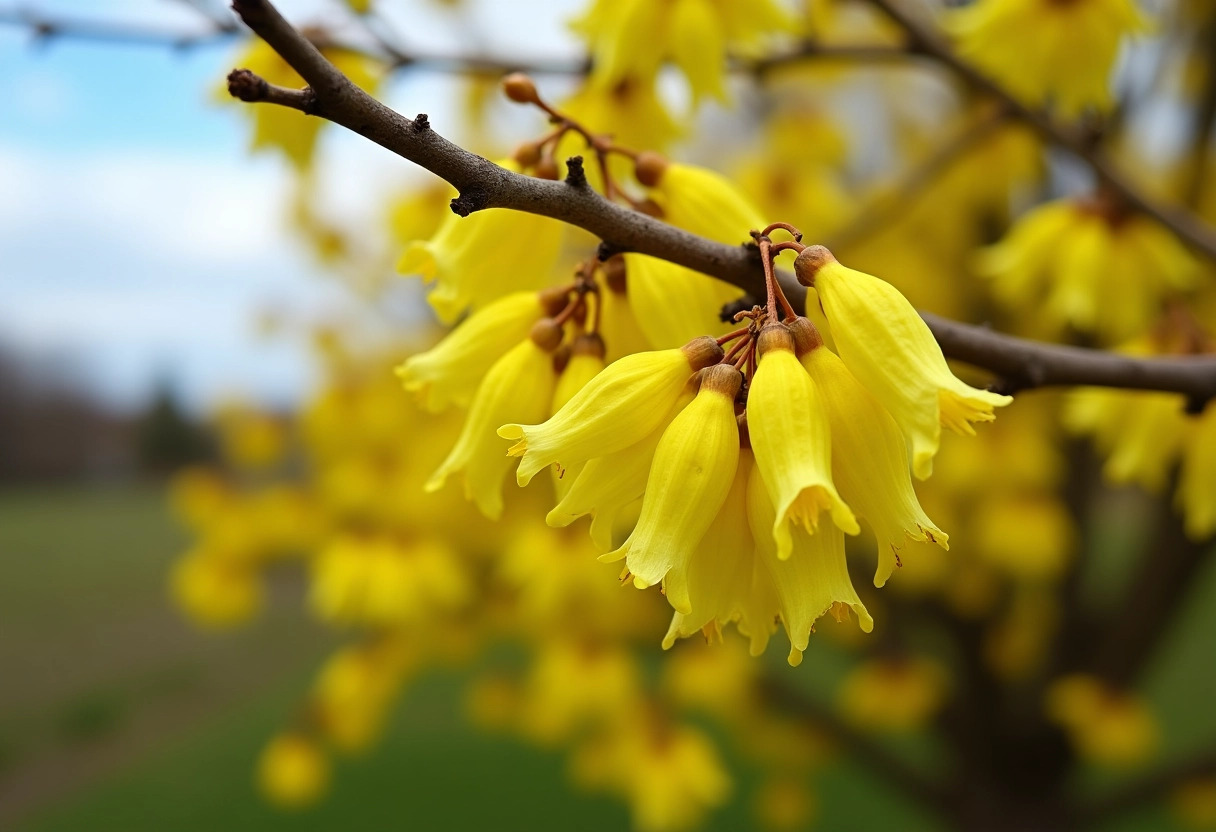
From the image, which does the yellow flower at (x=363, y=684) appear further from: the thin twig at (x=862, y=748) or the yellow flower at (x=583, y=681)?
the thin twig at (x=862, y=748)

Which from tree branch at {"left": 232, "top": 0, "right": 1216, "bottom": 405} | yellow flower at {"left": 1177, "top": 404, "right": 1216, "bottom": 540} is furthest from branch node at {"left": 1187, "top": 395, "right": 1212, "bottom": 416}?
yellow flower at {"left": 1177, "top": 404, "right": 1216, "bottom": 540}

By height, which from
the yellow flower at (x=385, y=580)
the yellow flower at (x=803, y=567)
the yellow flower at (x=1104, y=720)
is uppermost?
the yellow flower at (x=803, y=567)

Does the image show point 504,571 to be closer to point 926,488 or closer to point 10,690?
point 926,488

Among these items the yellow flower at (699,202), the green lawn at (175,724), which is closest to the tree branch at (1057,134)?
the yellow flower at (699,202)

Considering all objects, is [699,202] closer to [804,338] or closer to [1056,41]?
[804,338]

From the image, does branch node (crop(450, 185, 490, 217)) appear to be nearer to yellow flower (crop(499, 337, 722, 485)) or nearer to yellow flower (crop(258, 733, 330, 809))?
yellow flower (crop(499, 337, 722, 485))

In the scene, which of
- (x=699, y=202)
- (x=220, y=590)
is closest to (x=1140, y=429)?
(x=699, y=202)
